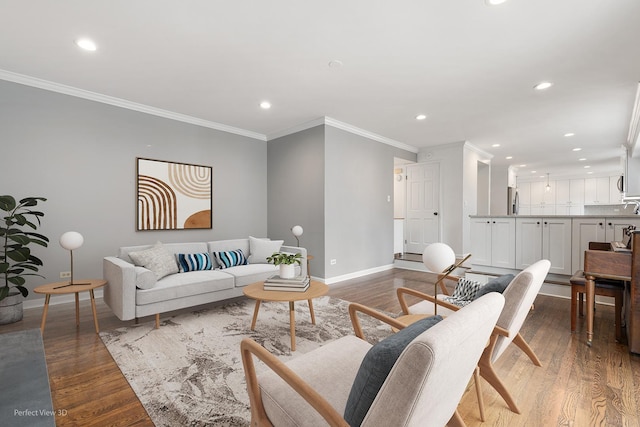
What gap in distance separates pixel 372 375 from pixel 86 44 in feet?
11.5

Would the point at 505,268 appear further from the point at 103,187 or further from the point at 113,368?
the point at 103,187

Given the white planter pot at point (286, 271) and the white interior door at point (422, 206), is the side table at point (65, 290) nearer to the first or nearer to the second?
the white planter pot at point (286, 271)

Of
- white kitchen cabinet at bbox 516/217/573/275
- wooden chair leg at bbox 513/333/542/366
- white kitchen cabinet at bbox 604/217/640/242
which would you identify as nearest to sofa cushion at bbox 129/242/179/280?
wooden chair leg at bbox 513/333/542/366

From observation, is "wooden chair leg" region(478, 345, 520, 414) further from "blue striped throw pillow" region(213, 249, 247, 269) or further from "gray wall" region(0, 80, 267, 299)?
"gray wall" region(0, 80, 267, 299)

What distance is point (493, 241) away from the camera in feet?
15.5

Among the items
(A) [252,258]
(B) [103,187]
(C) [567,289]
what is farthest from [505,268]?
(B) [103,187]

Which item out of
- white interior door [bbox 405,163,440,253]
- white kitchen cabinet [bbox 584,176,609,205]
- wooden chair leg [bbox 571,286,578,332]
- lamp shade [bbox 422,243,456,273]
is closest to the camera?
lamp shade [bbox 422,243,456,273]

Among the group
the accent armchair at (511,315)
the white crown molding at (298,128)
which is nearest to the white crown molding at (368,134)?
the white crown molding at (298,128)

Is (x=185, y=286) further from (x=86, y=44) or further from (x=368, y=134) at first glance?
(x=368, y=134)

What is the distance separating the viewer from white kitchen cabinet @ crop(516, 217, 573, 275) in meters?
4.10

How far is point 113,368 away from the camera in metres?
2.14

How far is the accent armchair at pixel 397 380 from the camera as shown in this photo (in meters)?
0.74

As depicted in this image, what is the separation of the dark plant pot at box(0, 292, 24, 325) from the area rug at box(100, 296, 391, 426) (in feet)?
3.79

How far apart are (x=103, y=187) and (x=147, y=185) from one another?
1.70 ft
